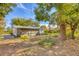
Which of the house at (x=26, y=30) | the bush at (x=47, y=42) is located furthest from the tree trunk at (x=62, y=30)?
the house at (x=26, y=30)

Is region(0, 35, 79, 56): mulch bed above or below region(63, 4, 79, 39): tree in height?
below

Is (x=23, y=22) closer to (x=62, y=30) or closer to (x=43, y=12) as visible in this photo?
(x=43, y=12)

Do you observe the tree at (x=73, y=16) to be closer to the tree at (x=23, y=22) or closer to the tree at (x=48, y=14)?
the tree at (x=48, y=14)

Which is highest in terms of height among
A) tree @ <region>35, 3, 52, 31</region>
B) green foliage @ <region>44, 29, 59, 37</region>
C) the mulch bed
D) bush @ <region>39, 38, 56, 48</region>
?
tree @ <region>35, 3, 52, 31</region>

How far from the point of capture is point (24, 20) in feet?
8.45

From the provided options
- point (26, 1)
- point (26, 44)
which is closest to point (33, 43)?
point (26, 44)

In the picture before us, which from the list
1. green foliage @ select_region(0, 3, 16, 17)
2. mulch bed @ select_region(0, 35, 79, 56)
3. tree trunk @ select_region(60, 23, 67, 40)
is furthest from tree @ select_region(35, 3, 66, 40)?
green foliage @ select_region(0, 3, 16, 17)

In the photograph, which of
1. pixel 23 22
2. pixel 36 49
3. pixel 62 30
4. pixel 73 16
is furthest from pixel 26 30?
pixel 73 16

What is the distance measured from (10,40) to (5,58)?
0.20 metres

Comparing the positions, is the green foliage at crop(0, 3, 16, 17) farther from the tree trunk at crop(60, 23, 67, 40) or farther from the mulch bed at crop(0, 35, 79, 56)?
the tree trunk at crop(60, 23, 67, 40)

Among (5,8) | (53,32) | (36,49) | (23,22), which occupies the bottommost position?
(36,49)

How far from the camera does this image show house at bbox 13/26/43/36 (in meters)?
2.59

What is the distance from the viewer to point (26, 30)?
2588 mm

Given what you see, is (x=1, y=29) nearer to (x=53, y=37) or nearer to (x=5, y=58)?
(x=5, y=58)
